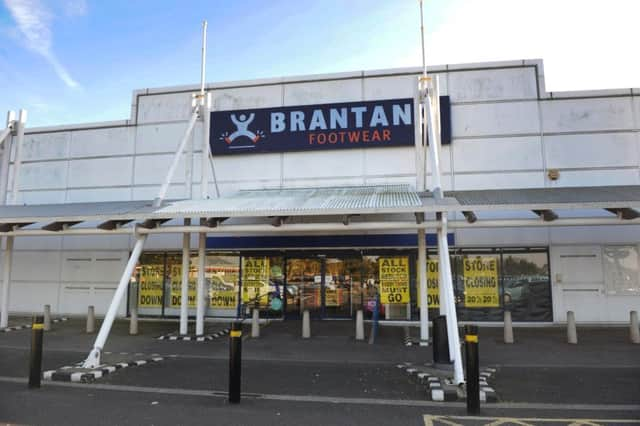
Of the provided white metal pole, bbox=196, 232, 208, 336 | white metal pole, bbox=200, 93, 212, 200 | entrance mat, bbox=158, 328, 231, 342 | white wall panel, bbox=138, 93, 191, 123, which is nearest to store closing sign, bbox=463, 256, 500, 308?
entrance mat, bbox=158, 328, 231, 342

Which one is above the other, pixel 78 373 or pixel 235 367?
pixel 235 367

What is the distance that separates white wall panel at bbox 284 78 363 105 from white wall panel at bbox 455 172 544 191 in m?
4.78

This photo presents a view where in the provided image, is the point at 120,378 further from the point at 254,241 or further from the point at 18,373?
the point at 254,241

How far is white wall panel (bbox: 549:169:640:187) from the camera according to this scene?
14.6 metres

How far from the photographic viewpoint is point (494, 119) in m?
15.5

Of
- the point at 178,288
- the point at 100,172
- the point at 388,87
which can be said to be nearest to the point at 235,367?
the point at 178,288

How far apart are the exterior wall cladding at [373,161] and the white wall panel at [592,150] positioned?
0.11ft

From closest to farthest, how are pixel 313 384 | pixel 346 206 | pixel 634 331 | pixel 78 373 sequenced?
1. pixel 313 384
2. pixel 78 373
3. pixel 346 206
4. pixel 634 331

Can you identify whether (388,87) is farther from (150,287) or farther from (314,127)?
(150,287)

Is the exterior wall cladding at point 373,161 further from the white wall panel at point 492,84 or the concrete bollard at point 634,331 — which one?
the concrete bollard at point 634,331

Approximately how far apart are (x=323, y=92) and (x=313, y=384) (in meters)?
11.5

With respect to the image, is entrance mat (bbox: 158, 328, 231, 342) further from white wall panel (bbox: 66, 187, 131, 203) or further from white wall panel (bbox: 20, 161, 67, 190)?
white wall panel (bbox: 20, 161, 67, 190)

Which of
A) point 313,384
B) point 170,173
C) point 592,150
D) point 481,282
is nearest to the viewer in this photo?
point 313,384

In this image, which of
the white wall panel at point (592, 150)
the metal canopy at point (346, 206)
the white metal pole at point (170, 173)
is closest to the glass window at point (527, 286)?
the white wall panel at point (592, 150)
